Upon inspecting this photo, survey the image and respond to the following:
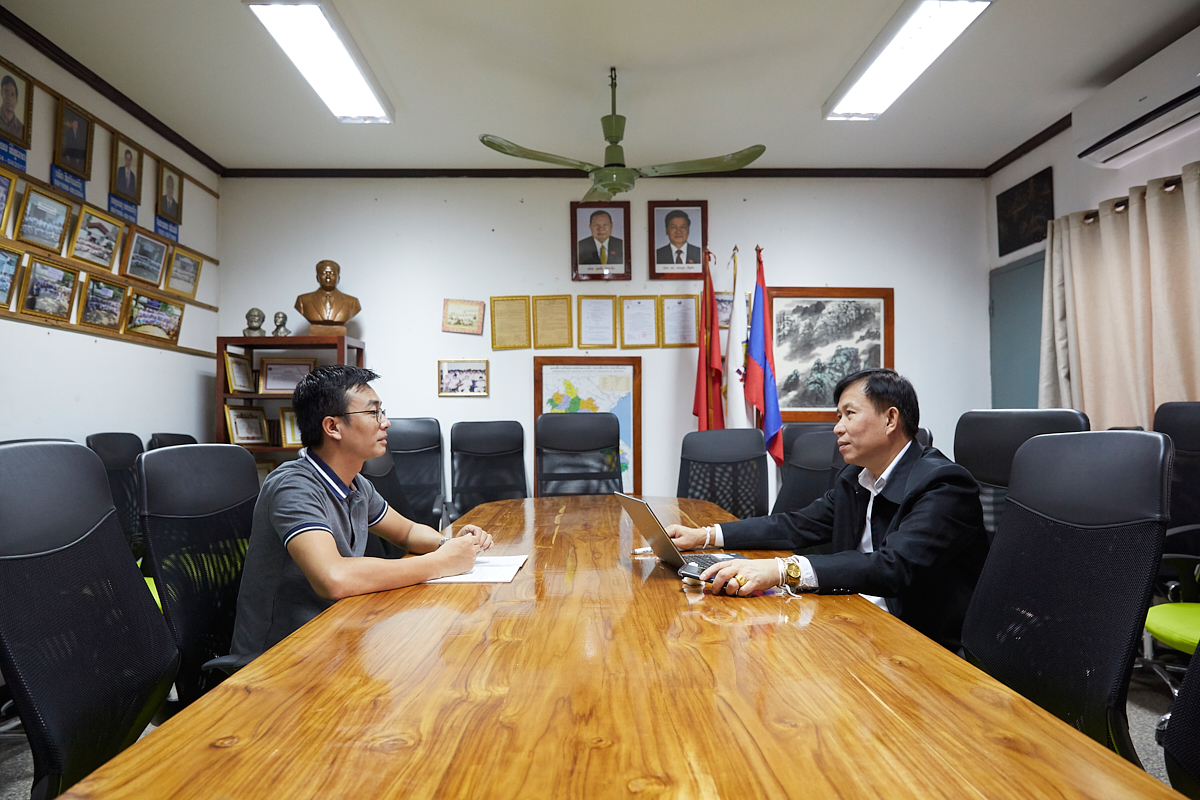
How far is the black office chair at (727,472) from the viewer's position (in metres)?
3.62

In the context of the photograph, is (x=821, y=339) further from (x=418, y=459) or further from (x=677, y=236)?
(x=418, y=459)

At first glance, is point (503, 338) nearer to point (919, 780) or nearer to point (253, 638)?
point (253, 638)

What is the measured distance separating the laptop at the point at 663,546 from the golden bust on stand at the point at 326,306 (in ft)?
10.6

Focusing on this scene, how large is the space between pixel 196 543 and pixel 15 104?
2.63 m

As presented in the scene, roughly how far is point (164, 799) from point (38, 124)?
144 inches

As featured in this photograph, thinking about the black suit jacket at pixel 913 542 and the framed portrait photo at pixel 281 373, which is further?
the framed portrait photo at pixel 281 373

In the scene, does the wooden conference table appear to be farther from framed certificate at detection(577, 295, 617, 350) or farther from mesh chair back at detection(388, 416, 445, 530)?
framed certificate at detection(577, 295, 617, 350)

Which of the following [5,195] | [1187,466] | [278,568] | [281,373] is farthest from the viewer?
[281,373]

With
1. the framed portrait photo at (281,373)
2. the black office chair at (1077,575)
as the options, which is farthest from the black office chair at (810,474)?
the framed portrait photo at (281,373)

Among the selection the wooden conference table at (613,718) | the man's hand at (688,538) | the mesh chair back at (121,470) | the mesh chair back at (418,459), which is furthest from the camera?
the mesh chair back at (418,459)

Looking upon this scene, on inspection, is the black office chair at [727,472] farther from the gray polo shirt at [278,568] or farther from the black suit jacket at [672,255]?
the gray polo shirt at [278,568]

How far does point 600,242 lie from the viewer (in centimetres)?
474

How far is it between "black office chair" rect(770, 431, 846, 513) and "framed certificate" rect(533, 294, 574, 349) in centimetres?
203

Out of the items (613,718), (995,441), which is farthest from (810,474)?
(613,718)
